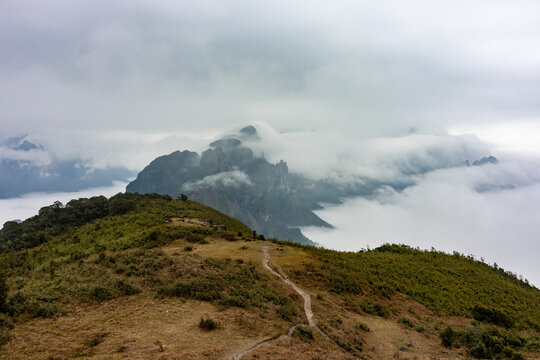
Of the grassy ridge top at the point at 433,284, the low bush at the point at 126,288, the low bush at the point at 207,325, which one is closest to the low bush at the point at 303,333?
the low bush at the point at 207,325

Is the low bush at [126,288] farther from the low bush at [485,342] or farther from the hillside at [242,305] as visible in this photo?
the low bush at [485,342]

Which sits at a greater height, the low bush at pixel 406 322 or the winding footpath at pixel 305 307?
the winding footpath at pixel 305 307

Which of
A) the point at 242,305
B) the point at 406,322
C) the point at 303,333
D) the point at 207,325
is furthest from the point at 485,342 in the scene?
the point at 207,325

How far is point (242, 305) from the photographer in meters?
20.4

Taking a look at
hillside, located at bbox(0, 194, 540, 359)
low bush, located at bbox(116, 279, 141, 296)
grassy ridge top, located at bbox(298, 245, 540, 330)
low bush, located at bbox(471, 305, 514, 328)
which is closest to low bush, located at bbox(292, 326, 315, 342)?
hillside, located at bbox(0, 194, 540, 359)

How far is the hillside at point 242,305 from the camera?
15203 millimetres

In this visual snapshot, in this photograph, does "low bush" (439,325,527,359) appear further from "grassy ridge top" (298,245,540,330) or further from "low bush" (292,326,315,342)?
"low bush" (292,326,315,342)

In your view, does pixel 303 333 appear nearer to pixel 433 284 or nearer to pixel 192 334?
pixel 192 334

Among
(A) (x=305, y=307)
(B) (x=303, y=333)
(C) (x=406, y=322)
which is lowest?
(C) (x=406, y=322)

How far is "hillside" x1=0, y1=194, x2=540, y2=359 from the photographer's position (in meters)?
15.2

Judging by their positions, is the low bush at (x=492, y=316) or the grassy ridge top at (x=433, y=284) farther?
the grassy ridge top at (x=433, y=284)

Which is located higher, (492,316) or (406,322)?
(406,322)

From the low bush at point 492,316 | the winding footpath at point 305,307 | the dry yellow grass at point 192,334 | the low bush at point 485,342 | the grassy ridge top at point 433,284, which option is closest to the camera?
the dry yellow grass at point 192,334

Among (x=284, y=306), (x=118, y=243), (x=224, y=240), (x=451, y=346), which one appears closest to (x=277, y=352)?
(x=284, y=306)
